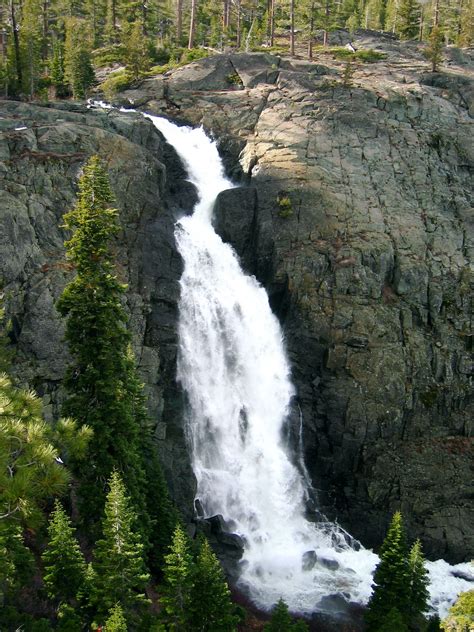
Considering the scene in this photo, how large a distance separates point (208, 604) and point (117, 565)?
4.34m

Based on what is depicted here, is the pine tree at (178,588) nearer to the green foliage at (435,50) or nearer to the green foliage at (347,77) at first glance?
the green foliage at (347,77)


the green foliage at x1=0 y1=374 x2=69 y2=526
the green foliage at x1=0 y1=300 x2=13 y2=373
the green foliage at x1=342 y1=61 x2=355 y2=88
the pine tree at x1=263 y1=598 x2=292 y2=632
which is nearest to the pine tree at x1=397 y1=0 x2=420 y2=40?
the green foliage at x1=342 y1=61 x2=355 y2=88

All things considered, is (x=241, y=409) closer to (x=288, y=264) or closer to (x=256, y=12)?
(x=288, y=264)

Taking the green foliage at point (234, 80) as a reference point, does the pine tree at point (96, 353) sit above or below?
below

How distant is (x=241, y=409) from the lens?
35.3 meters

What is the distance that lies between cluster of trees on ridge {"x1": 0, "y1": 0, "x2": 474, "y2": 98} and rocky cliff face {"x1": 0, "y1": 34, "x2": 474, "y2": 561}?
15475 millimetres

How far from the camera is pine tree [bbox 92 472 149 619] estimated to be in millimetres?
19719

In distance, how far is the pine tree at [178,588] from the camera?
2116 cm

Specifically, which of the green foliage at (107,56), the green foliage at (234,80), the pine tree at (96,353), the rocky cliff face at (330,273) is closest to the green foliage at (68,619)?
the pine tree at (96,353)

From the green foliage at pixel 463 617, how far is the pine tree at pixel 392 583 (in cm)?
537

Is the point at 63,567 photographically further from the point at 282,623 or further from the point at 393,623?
the point at 393,623

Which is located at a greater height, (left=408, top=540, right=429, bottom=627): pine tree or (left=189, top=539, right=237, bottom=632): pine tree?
(left=189, top=539, right=237, bottom=632): pine tree

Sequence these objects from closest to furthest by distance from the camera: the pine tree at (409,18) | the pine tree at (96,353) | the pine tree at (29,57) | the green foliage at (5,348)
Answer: the pine tree at (96,353)
the green foliage at (5,348)
the pine tree at (29,57)
the pine tree at (409,18)

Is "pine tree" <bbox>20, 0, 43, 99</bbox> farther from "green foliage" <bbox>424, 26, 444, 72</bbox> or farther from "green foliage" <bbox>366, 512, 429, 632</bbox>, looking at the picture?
"green foliage" <bbox>366, 512, 429, 632</bbox>
